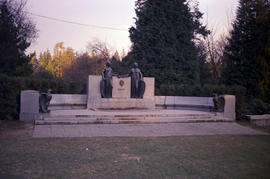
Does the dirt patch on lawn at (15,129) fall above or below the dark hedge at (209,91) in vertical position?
below

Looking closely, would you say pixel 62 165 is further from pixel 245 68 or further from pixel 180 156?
pixel 245 68

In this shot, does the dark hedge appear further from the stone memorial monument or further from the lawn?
the lawn

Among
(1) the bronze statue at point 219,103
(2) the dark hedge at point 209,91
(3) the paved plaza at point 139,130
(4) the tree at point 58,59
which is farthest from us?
(4) the tree at point 58,59

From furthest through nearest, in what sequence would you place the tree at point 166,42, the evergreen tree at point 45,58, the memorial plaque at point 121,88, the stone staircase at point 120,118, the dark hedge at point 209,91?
the evergreen tree at point 45,58
the tree at point 166,42
the memorial plaque at point 121,88
the dark hedge at point 209,91
the stone staircase at point 120,118

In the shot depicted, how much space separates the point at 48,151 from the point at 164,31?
68.1 feet

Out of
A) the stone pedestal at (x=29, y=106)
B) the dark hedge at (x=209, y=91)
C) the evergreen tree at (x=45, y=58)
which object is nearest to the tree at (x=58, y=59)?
the evergreen tree at (x=45, y=58)

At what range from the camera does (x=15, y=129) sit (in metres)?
8.75

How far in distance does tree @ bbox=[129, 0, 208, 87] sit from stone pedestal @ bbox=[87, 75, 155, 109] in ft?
33.7

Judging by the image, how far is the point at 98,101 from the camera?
44.1ft

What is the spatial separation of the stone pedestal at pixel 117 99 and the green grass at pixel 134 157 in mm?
5850

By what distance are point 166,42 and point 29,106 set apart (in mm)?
17573

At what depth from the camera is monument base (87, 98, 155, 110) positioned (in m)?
13.4

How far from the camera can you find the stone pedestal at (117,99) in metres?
13.5

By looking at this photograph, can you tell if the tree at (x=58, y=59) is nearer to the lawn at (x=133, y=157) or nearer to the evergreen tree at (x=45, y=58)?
the evergreen tree at (x=45, y=58)
